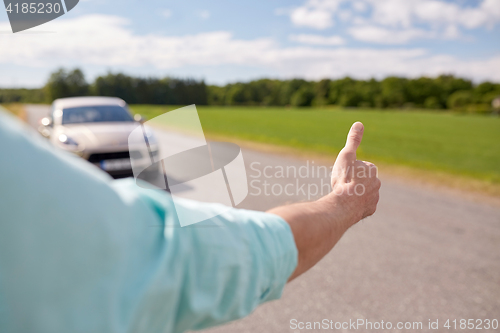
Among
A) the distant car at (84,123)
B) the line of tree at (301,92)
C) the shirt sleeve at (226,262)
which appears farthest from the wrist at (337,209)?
the distant car at (84,123)

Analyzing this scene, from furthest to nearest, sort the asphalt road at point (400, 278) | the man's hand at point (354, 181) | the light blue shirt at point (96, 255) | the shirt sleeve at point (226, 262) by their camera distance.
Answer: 1. the asphalt road at point (400, 278)
2. the man's hand at point (354, 181)
3. the shirt sleeve at point (226, 262)
4. the light blue shirt at point (96, 255)

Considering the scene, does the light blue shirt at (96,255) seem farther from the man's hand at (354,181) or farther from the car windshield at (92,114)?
the car windshield at (92,114)

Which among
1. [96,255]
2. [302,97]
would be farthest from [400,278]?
[96,255]

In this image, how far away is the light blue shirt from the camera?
371 millimetres

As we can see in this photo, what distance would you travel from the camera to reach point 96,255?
41 centimetres

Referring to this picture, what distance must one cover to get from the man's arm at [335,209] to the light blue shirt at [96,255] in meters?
0.16

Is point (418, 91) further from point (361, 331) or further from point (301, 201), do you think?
point (361, 331)

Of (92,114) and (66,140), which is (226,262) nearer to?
(66,140)

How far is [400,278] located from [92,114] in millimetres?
5418

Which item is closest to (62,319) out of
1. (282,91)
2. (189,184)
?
(189,184)

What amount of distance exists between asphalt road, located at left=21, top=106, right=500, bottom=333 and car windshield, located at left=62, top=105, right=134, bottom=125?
353 cm

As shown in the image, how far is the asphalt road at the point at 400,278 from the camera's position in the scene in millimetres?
2723

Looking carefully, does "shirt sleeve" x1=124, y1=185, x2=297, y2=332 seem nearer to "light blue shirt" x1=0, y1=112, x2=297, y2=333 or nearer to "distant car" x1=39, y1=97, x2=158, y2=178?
"light blue shirt" x1=0, y1=112, x2=297, y2=333

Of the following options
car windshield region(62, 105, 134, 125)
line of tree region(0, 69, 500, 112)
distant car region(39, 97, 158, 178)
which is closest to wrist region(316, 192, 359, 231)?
line of tree region(0, 69, 500, 112)
